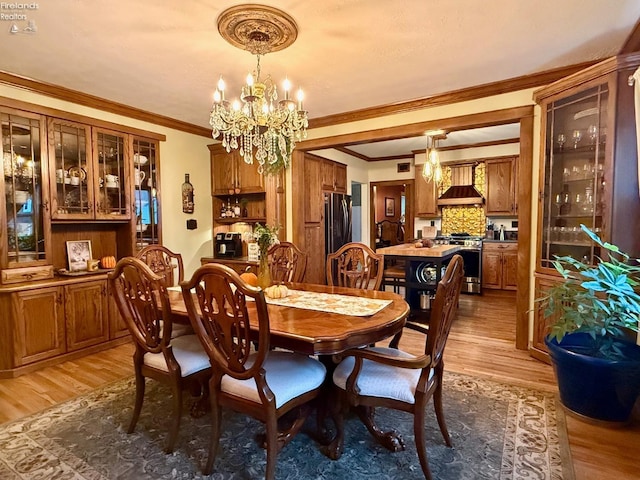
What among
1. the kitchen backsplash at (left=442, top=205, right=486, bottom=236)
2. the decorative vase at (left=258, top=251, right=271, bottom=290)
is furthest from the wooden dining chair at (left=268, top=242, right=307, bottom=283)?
the kitchen backsplash at (left=442, top=205, right=486, bottom=236)

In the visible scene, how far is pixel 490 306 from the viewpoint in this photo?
17.1ft

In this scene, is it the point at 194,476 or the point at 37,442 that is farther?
the point at 37,442

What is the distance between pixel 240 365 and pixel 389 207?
887 centimetres

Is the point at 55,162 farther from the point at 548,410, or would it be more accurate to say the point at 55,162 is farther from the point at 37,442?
the point at 548,410

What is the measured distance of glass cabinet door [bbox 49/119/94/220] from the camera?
10.9 feet

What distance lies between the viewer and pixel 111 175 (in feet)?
12.4

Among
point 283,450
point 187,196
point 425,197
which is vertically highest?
point 425,197

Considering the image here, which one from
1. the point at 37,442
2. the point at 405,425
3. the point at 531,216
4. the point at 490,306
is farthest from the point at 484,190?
the point at 37,442

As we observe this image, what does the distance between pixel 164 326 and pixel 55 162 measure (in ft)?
8.03

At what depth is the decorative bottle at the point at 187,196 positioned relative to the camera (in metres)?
4.61

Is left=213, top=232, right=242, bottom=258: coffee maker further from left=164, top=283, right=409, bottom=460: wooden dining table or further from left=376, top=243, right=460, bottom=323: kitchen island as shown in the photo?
left=164, top=283, right=409, bottom=460: wooden dining table

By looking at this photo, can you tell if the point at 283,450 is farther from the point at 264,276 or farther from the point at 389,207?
the point at 389,207

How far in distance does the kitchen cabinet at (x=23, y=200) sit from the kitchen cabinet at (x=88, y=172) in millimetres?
100

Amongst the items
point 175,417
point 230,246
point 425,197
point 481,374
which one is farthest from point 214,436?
Result: point 425,197
